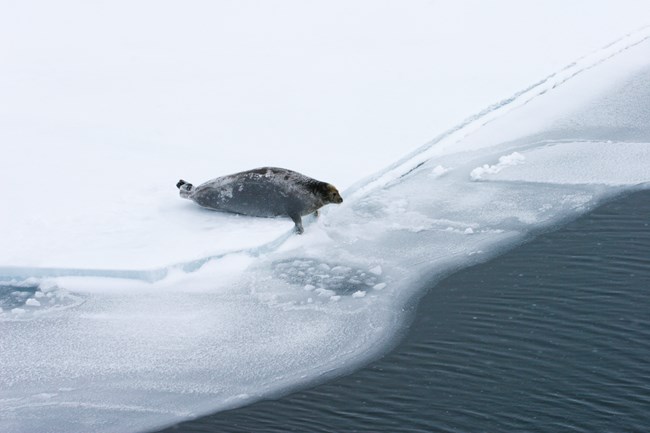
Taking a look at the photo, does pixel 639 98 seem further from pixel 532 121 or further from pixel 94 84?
pixel 94 84

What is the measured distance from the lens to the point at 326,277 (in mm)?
6242

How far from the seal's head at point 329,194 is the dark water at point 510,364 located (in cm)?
112

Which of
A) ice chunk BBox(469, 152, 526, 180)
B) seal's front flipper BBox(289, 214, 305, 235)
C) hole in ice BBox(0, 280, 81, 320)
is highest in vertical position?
ice chunk BBox(469, 152, 526, 180)

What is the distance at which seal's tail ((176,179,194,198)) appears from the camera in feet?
24.1

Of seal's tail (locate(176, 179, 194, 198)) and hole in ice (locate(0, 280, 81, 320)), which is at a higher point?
seal's tail (locate(176, 179, 194, 198))

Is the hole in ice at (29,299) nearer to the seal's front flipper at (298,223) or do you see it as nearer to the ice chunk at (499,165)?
the seal's front flipper at (298,223)

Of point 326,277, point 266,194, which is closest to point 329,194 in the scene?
point 266,194

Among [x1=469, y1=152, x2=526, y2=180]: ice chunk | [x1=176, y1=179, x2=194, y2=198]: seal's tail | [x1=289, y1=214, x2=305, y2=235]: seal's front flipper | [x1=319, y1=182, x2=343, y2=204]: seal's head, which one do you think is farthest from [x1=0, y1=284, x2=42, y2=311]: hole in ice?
[x1=469, y1=152, x2=526, y2=180]: ice chunk

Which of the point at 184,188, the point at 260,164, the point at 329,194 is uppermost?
the point at 260,164

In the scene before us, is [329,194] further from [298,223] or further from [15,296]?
[15,296]

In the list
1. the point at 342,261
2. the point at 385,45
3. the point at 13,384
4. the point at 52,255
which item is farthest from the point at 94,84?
the point at 13,384

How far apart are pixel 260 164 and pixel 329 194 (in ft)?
3.72

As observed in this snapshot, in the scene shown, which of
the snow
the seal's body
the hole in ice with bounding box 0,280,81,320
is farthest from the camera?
the seal's body

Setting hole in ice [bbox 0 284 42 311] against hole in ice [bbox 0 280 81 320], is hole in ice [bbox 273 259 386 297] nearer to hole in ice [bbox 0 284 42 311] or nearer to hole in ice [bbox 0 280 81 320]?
hole in ice [bbox 0 280 81 320]
